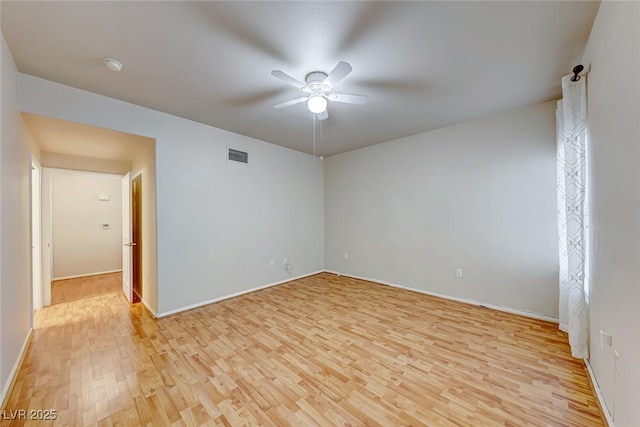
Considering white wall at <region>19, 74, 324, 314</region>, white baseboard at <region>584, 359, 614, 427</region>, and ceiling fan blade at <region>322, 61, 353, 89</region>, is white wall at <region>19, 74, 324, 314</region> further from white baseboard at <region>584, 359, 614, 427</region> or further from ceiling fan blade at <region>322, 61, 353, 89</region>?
white baseboard at <region>584, 359, 614, 427</region>

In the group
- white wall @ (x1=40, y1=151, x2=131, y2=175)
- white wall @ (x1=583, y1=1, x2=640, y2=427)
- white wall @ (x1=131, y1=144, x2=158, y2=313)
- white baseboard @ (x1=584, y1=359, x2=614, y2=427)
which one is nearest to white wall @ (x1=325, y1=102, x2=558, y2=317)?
white baseboard @ (x1=584, y1=359, x2=614, y2=427)

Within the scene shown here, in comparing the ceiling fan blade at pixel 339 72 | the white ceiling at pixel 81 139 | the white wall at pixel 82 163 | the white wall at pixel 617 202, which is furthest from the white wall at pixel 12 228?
the white wall at pixel 617 202

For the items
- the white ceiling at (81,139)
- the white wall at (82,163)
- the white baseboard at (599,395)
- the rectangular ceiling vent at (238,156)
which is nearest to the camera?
the white baseboard at (599,395)

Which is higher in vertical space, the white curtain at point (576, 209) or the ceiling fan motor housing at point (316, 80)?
the ceiling fan motor housing at point (316, 80)

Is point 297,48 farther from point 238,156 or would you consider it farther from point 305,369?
point 305,369

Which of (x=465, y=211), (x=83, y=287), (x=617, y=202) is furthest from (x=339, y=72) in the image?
(x=83, y=287)

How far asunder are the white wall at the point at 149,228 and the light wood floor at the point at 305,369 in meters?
0.31

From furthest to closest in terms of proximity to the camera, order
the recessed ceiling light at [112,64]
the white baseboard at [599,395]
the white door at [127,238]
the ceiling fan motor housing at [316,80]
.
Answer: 1. the white door at [127,238]
2. the ceiling fan motor housing at [316,80]
3. the recessed ceiling light at [112,64]
4. the white baseboard at [599,395]

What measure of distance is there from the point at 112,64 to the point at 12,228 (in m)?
1.62

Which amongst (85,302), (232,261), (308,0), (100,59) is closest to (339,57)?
(308,0)

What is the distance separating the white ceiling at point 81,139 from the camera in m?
2.58

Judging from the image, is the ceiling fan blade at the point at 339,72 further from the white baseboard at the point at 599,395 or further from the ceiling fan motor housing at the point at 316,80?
the white baseboard at the point at 599,395

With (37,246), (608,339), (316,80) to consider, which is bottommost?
(608,339)

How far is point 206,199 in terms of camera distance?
3539mm
